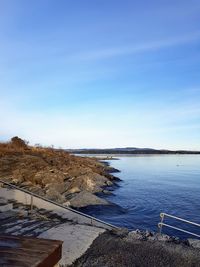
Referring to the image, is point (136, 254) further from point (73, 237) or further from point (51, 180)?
point (51, 180)

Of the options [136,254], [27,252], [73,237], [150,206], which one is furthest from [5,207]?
[150,206]

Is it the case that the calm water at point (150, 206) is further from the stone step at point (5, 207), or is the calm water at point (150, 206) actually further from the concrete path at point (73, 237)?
the concrete path at point (73, 237)

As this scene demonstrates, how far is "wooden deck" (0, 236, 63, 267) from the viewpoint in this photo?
515 centimetres

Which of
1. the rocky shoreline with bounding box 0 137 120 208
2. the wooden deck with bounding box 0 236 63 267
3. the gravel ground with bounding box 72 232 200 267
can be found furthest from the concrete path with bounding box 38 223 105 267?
the rocky shoreline with bounding box 0 137 120 208

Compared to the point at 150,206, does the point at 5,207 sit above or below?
above

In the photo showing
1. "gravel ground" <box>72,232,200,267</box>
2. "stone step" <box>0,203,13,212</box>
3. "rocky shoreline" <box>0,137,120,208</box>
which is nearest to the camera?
"gravel ground" <box>72,232,200,267</box>

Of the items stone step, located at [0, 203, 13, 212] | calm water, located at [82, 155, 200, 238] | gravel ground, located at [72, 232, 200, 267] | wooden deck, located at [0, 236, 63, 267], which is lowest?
calm water, located at [82, 155, 200, 238]

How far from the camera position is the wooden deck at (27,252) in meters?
5.15

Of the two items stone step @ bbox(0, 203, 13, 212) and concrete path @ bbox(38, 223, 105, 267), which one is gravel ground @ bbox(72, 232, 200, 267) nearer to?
concrete path @ bbox(38, 223, 105, 267)

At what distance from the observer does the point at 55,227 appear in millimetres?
11625

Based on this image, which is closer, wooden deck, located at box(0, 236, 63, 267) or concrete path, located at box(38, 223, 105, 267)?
wooden deck, located at box(0, 236, 63, 267)

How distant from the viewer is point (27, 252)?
553cm

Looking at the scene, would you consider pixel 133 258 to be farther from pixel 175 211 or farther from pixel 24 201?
pixel 175 211

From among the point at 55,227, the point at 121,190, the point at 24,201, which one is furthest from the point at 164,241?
the point at 121,190
